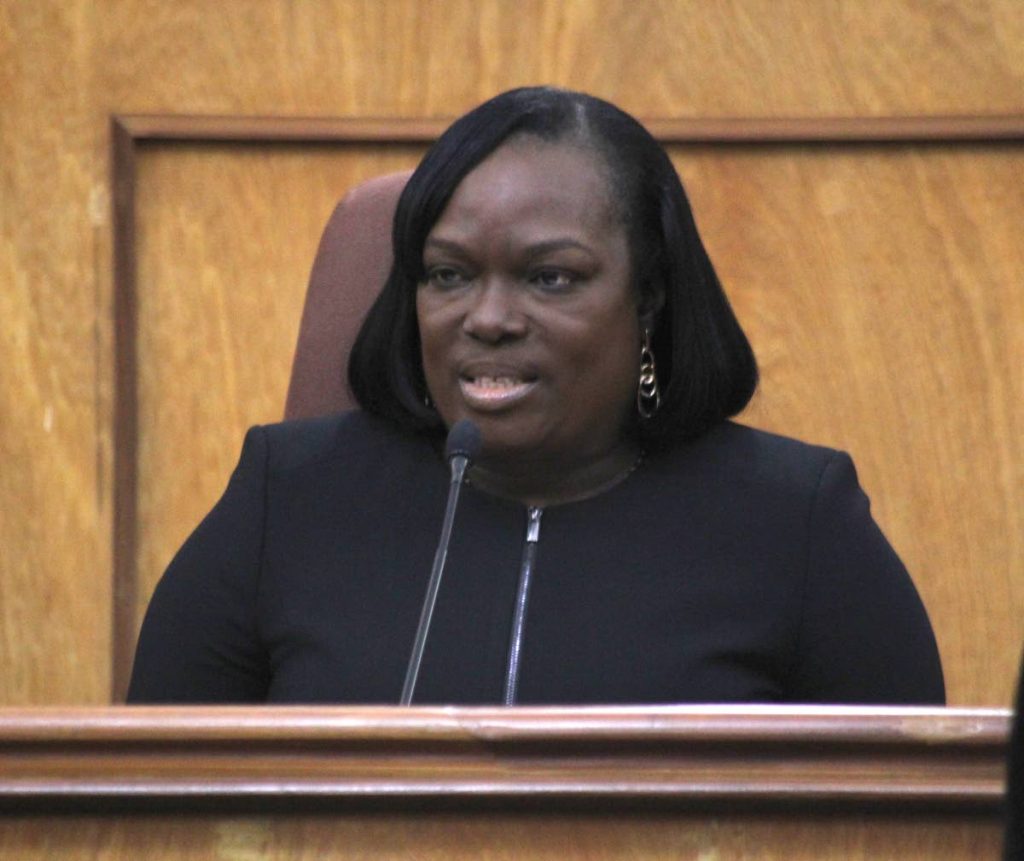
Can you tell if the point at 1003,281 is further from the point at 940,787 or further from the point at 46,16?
the point at 940,787

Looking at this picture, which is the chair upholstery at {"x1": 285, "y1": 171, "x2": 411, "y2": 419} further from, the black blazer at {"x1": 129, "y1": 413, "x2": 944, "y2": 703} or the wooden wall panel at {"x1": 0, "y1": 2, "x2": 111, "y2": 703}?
the wooden wall panel at {"x1": 0, "y1": 2, "x2": 111, "y2": 703}

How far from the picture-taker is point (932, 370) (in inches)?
85.3

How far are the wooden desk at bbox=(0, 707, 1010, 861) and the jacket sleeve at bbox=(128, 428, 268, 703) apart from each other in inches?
26.1

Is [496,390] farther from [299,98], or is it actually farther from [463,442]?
[299,98]

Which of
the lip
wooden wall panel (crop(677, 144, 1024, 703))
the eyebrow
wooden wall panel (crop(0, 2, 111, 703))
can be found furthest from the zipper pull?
wooden wall panel (crop(0, 2, 111, 703))

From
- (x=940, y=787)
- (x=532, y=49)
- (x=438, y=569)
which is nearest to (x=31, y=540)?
(x=532, y=49)

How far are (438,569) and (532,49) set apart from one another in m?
0.99

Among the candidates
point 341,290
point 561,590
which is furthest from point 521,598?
point 341,290

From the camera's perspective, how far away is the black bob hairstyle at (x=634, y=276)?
5.29 ft

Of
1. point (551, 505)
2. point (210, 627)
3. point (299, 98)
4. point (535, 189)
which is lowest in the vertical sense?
point (210, 627)

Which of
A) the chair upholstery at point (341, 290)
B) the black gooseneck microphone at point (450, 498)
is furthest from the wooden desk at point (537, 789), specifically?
the chair upholstery at point (341, 290)

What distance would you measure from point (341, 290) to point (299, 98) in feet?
1.52

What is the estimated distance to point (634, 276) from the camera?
163cm

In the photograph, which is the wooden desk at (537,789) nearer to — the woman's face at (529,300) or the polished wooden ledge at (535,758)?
the polished wooden ledge at (535,758)
